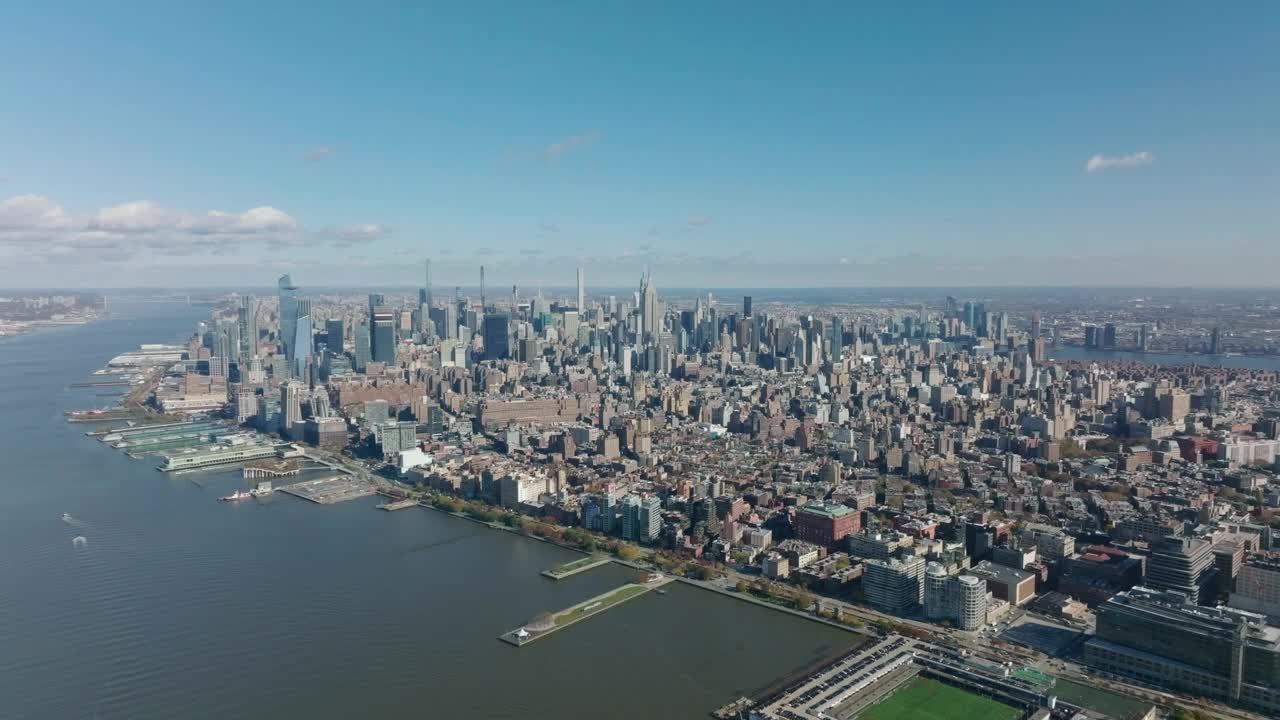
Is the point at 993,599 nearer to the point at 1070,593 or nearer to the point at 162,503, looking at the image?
the point at 1070,593

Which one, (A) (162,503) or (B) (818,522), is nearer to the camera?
(B) (818,522)

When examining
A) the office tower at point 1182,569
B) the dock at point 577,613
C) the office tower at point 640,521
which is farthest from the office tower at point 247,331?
the office tower at point 1182,569

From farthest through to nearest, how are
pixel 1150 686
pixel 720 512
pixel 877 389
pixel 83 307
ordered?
pixel 83 307, pixel 877 389, pixel 720 512, pixel 1150 686

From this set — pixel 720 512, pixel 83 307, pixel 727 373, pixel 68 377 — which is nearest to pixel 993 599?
pixel 720 512

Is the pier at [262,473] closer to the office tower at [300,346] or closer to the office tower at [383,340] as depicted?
the office tower at [300,346]

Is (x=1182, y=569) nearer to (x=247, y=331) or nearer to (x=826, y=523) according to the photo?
(x=826, y=523)

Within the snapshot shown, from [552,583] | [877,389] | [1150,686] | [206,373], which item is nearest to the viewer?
[1150,686]

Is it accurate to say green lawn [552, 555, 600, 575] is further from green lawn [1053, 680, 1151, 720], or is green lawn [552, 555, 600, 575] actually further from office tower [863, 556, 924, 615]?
green lawn [1053, 680, 1151, 720]
